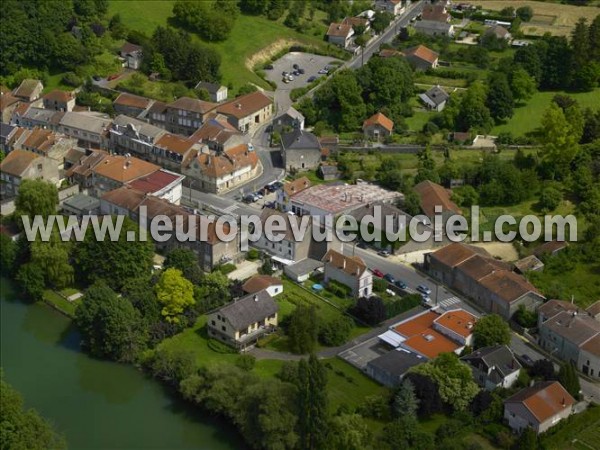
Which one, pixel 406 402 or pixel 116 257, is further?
pixel 116 257

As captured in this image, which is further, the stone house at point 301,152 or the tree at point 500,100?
the tree at point 500,100

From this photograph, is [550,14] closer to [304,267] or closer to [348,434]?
[304,267]

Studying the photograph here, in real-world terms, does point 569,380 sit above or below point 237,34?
below

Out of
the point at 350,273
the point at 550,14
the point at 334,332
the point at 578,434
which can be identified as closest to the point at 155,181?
the point at 350,273

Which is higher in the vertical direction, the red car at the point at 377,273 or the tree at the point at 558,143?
the tree at the point at 558,143

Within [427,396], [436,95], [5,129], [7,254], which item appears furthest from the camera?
[436,95]

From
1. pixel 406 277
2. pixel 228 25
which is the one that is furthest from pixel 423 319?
pixel 228 25

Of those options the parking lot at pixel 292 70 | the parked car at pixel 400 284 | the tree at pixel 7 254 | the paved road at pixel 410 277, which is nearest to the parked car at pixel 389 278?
the parked car at pixel 400 284

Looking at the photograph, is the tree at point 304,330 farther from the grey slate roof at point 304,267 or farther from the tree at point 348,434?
the tree at point 348,434
